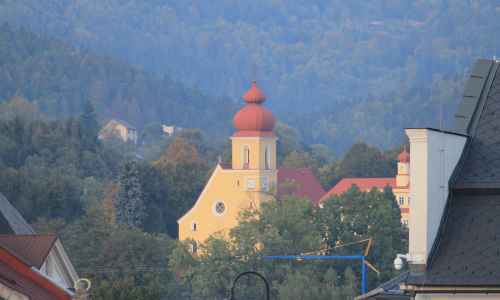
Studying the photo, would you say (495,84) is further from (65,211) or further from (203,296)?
(65,211)

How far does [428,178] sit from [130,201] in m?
173

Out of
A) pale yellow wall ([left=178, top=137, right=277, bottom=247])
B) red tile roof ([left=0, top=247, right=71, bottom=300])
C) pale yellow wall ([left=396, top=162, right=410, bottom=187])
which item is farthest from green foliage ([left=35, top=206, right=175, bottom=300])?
red tile roof ([left=0, top=247, right=71, bottom=300])

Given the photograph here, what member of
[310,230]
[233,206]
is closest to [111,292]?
[310,230]

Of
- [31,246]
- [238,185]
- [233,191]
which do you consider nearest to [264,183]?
[238,185]

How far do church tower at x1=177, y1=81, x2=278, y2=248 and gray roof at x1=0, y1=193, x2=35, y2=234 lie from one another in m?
150

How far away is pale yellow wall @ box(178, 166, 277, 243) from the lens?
188 metres

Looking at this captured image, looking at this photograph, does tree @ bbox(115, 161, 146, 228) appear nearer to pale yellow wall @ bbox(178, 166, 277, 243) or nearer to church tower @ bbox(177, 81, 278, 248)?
church tower @ bbox(177, 81, 278, 248)

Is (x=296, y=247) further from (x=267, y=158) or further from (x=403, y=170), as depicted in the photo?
(x=403, y=170)

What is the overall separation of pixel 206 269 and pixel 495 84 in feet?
380

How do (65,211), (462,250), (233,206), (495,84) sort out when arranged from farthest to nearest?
(233,206) < (65,211) < (495,84) < (462,250)

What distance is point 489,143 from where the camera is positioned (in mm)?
21766

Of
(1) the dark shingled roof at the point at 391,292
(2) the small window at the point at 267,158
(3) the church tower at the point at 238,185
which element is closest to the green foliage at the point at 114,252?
(3) the church tower at the point at 238,185

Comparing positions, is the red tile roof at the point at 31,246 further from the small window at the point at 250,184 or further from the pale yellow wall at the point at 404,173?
the pale yellow wall at the point at 404,173

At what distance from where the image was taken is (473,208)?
2130cm
